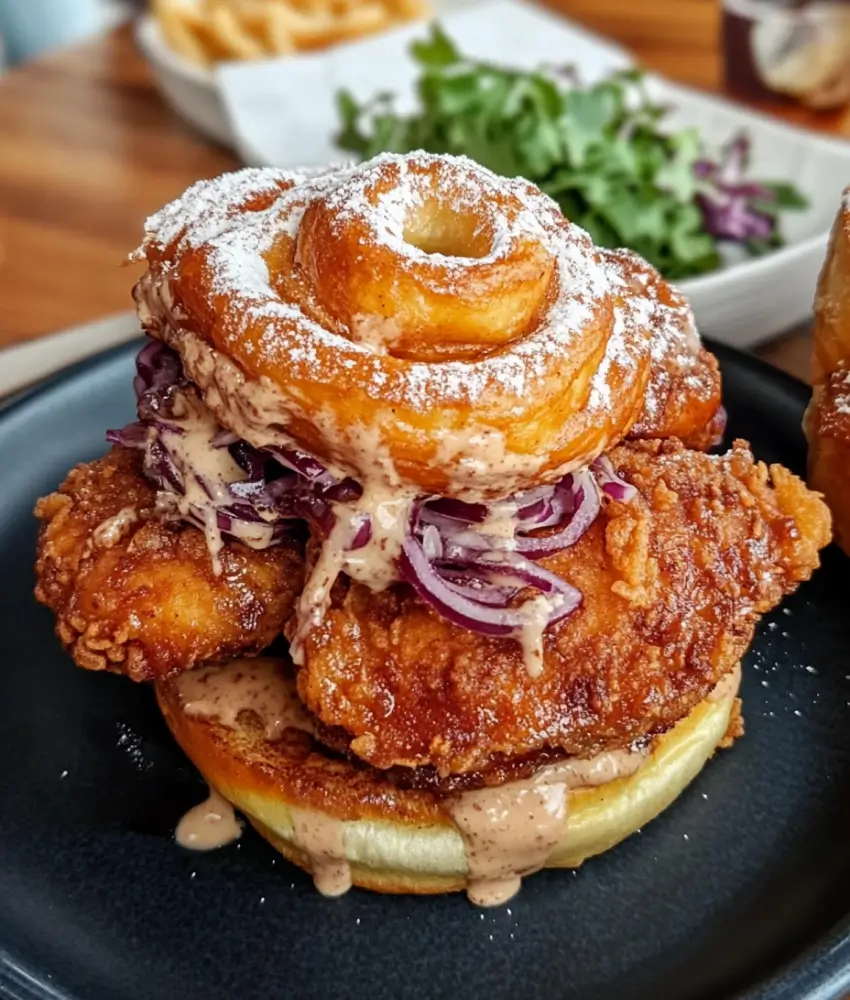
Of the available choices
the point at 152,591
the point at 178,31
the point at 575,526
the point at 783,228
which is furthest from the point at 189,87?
the point at 575,526

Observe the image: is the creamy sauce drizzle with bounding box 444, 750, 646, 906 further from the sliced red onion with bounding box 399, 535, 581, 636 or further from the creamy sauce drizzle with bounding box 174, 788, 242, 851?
the creamy sauce drizzle with bounding box 174, 788, 242, 851

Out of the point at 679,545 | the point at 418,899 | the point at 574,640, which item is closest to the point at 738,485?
the point at 679,545

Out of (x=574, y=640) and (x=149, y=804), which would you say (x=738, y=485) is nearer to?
(x=574, y=640)

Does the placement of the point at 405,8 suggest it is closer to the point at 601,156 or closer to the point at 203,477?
the point at 601,156

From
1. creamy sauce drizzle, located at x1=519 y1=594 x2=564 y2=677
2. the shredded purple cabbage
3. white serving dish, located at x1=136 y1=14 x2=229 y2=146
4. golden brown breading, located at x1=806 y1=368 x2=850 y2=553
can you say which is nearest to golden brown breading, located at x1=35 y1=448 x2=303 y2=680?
creamy sauce drizzle, located at x1=519 y1=594 x2=564 y2=677

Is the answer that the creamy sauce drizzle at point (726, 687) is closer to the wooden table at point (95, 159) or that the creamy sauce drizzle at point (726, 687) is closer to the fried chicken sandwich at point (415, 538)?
the fried chicken sandwich at point (415, 538)
